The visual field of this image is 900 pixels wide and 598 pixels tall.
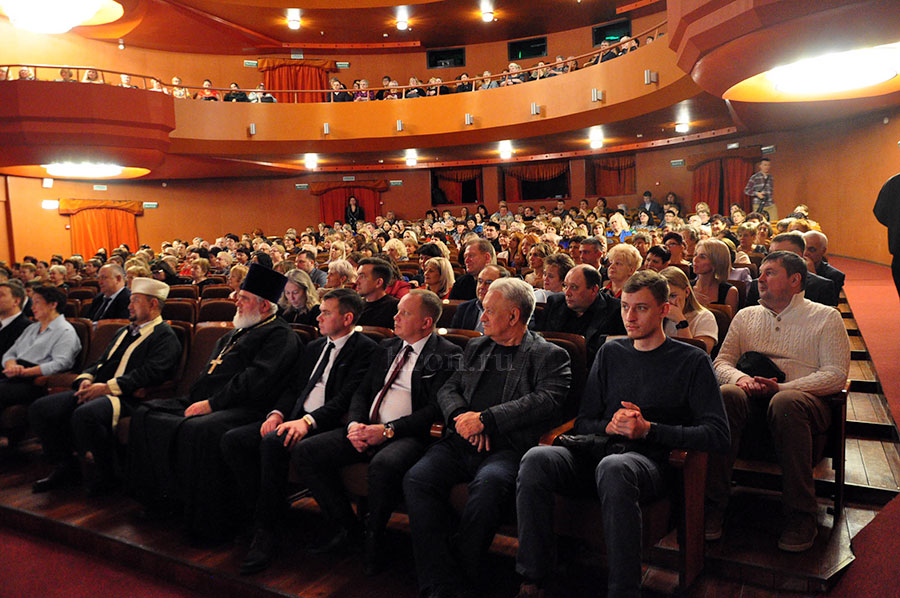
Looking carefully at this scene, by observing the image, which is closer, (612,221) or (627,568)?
(627,568)

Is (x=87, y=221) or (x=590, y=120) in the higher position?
(x=590, y=120)

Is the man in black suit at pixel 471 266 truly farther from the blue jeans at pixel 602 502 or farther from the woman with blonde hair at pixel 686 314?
the blue jeans at pixel 602 502

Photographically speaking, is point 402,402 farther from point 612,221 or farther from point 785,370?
point 612,221

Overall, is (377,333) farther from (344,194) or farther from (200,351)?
(344,194)

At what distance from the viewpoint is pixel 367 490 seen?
2375 mm

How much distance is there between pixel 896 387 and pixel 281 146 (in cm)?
1133

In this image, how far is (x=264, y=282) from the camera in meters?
3.03

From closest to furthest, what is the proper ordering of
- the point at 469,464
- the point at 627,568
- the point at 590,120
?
1. the point at 627,568
2. the point at 469,464
3. the point at 590,120

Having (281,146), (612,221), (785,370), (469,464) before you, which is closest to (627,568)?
(469,464)

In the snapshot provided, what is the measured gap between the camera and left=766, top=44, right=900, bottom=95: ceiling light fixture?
5.40 meters

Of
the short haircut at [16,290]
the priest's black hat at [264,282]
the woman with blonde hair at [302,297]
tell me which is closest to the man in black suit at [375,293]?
the woman with blonde hair at [302,297]

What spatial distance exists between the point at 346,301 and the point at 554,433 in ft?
3.46

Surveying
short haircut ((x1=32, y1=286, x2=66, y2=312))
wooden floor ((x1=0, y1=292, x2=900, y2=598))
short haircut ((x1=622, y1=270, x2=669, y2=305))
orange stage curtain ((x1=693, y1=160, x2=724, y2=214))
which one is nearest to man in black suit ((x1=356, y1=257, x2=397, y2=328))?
wooden floor ((x1=0, y1=292, x2=900, y2=598))

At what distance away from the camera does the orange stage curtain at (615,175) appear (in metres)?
14.3
